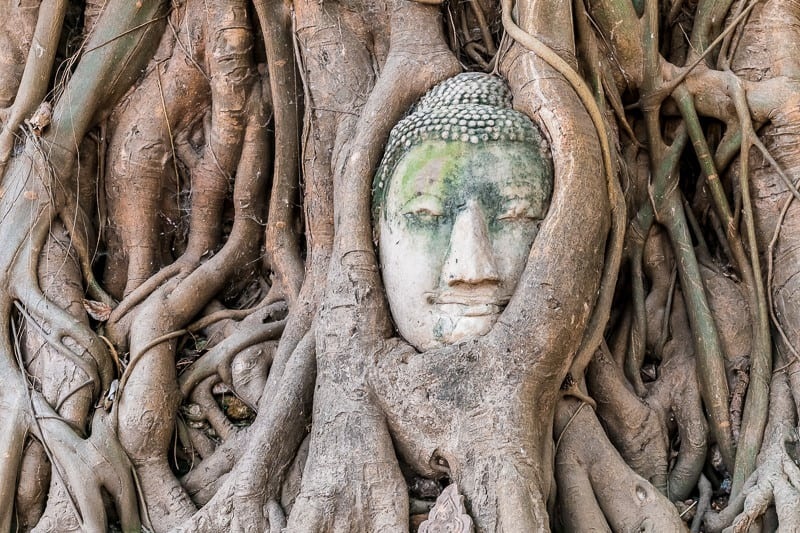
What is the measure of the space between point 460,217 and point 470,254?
0.12 m

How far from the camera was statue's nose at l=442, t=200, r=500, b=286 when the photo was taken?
8.52ft

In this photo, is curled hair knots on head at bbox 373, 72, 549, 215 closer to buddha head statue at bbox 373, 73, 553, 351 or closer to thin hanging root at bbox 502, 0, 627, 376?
buddha head statue at bbox 373, 73, 553, 351

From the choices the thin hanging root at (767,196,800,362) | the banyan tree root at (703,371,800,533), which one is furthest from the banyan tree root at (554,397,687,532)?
the thin hanging root at (767,196,800,362)

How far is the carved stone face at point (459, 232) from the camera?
2.64 meters

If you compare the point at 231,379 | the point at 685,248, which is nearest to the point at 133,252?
the point at 231,379

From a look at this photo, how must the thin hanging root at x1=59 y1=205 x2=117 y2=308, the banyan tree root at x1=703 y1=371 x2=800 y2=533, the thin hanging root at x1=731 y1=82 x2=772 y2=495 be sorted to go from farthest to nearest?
1. the thin hanging root at x1=59 y1=205 x2=117 y2=308
2. the thin hanging root at x1=731 y1=82 x2=772 y2=495
3. the banyan tree root at x1=703 y1=371 x2=800 y2=533

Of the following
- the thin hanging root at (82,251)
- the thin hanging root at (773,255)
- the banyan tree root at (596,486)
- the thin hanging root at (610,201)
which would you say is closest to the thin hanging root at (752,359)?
the thin hanging root at (773,255)

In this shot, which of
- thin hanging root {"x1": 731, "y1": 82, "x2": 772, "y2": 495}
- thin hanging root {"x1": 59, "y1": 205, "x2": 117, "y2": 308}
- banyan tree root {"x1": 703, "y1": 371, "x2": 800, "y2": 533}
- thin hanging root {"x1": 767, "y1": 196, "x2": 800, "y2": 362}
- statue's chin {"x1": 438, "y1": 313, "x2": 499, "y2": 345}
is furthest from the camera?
thin hanging root {"x1": 59, "y1": 205, "x2": 117, "y2": 308}

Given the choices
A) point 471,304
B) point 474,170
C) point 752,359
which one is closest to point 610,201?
Result: point 474,170

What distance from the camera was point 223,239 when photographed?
12.1ft

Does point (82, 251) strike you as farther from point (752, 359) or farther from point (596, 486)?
point (752, 359)

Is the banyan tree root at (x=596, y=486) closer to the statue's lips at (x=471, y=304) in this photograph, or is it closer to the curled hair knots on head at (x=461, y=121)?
the statue's lips at (x=471, y=304)

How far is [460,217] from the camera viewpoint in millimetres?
2666

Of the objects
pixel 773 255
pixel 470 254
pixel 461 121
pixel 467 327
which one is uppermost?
pixel 461 121
